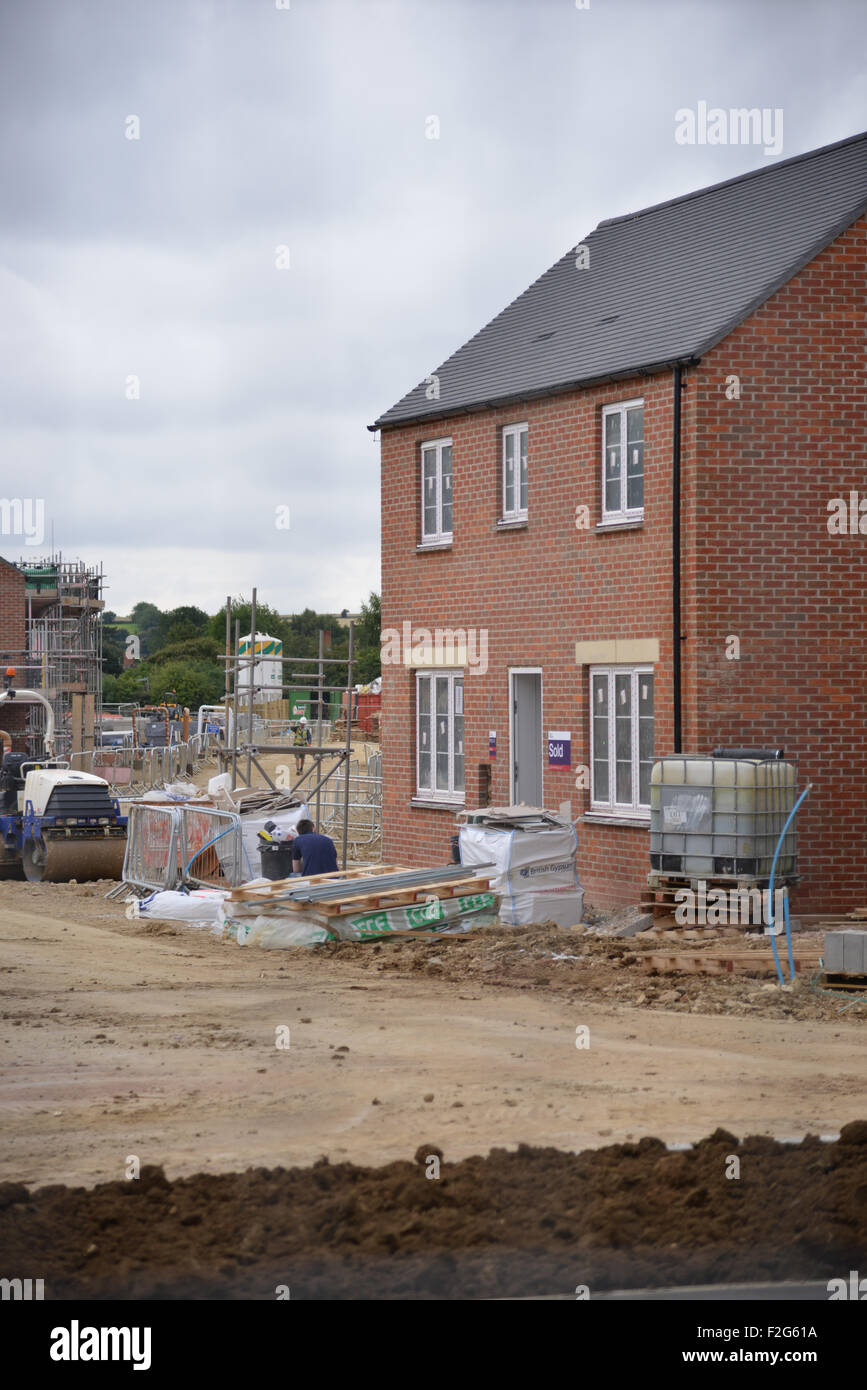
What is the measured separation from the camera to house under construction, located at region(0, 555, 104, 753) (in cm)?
5862

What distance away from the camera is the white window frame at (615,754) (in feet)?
60.1

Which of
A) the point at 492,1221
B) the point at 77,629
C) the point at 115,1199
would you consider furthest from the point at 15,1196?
the point at 77,629

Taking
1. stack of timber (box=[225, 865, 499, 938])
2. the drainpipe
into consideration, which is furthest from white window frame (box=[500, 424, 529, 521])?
stack of timber (box=[225, 865, 499, 938])

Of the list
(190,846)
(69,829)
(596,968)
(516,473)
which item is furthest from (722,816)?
(69,829)

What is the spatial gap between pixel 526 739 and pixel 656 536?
12.5ft

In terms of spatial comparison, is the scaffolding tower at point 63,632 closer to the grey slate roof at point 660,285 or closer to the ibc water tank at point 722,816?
the grey slate roof at point 660,285

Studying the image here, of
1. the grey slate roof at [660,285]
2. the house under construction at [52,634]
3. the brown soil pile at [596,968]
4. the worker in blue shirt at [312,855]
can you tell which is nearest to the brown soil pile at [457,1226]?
the brown soil pile at [596,968]

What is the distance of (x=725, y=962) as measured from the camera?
1437 cm

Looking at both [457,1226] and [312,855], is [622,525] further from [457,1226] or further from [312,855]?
[457,1226]

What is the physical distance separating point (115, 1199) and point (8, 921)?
12.8m

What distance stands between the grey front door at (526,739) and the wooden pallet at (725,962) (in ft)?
20.2

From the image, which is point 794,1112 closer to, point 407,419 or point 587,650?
point 587,650

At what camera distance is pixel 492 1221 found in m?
7.11

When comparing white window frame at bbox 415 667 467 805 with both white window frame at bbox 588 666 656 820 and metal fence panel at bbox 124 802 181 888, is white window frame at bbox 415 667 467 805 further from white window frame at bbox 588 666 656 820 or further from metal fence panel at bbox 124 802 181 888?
metal fence panel at bbox 124 802 181 888
